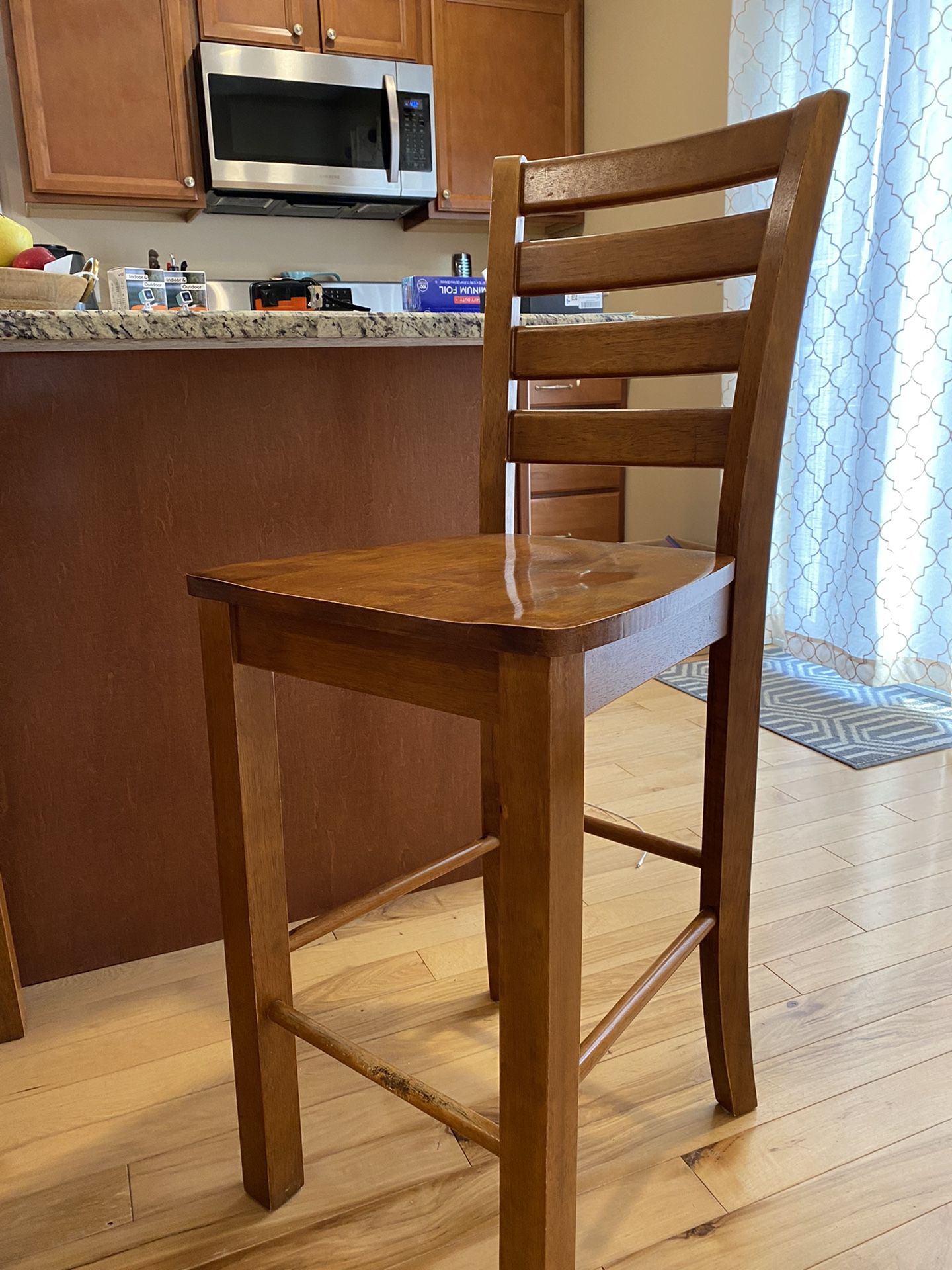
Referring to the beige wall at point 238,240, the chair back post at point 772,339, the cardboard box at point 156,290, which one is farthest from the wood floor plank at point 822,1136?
the beige wall at point 238,240

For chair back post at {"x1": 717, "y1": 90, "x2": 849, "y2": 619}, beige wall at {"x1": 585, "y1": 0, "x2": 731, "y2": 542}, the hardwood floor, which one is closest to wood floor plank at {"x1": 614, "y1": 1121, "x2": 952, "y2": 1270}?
the hardwood floor

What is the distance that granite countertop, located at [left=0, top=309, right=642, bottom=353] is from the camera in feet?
3.37

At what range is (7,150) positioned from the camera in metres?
3.10

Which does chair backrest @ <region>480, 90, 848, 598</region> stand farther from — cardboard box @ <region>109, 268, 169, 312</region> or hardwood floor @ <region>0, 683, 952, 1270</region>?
cardboard box @ <region>109, 268, 169, 312</region>

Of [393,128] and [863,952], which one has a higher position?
[393,128]

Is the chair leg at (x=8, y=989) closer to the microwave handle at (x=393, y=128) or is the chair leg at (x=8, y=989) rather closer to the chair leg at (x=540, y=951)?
the chair leg at (x=540, y=951)

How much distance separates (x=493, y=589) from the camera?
70 cm

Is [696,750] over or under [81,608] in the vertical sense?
under

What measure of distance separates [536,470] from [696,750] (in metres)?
1.47

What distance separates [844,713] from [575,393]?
1.51 meters

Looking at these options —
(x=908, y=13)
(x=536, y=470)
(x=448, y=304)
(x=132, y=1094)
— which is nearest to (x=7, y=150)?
(x=536, y=470)

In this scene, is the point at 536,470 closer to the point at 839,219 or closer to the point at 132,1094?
the point at 839,219

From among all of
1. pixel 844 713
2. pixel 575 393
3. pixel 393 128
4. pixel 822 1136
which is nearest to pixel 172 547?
pixel 822 1136

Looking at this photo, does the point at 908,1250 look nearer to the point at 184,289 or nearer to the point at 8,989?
the point at 8,989
